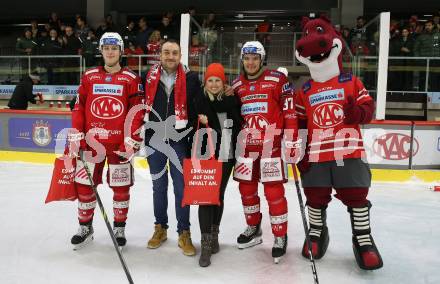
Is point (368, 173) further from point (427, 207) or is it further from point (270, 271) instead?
point (427, 207)

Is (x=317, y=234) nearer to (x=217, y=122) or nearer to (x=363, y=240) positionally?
(x=363, y=240)

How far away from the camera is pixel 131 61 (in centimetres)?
698

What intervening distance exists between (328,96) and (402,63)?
4683 millimetres

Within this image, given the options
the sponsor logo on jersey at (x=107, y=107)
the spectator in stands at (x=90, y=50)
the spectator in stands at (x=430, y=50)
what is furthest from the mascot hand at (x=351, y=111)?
the spectator in stands at (x=90, y=50)

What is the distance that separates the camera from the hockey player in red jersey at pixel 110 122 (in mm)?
2766

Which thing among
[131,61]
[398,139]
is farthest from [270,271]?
[131,61]

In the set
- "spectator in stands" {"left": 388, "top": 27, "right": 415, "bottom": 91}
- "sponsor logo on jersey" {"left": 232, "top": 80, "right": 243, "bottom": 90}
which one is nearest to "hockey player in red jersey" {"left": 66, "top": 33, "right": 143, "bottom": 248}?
"sponsor logo on jersey" {"left": 232, "top": 80, "right": 243, "bottom": 90}

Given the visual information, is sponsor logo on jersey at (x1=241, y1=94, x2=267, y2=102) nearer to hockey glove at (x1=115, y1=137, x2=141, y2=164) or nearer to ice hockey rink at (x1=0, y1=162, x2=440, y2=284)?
hockey glove at (x1=115, y1=137, x2=141, y2=164)

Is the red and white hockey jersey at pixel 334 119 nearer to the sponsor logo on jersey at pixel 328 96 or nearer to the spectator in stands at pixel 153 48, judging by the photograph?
the sponsor logo on jersey at pixel 328 96

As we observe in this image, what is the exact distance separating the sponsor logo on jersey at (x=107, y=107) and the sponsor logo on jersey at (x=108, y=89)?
31 mm

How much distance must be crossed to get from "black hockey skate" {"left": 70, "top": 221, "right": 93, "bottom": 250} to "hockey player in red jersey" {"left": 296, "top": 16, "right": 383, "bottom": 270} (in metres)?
1.49

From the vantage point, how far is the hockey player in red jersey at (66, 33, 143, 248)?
2766 millimetres

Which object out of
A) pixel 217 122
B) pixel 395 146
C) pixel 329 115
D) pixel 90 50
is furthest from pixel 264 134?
pixel 90 50

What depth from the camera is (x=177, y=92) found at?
276 centimetres
